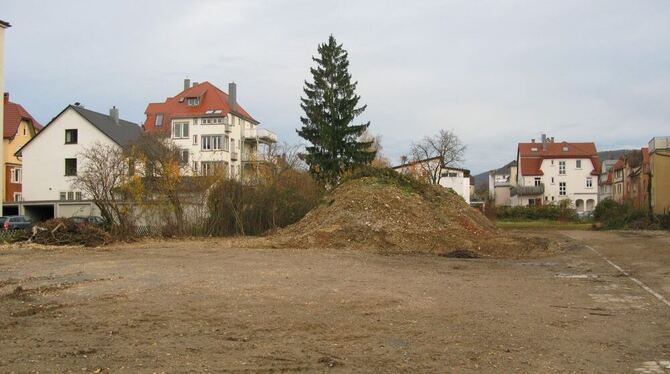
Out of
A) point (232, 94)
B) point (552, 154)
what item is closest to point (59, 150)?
point (232, 94)

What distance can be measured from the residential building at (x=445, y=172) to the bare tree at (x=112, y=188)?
43.0m

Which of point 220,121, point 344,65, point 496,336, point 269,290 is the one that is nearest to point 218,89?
point 220,121

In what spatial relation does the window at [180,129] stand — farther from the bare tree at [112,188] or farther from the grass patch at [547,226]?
the grass patch at [547,226]

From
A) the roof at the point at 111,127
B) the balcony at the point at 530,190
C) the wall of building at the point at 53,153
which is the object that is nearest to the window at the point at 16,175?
the wall of building at the point at 53,153

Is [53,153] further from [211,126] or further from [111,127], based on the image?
[211,126]

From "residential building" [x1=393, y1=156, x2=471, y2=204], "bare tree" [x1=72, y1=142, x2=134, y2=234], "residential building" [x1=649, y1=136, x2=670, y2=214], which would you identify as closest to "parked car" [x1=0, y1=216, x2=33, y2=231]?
"bare tree" [x1=72, y1=142, x2=134, y2=234]

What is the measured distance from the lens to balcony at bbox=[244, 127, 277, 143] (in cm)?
7300

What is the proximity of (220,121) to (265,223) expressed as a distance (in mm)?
35903

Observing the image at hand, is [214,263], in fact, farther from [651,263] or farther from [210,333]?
[651,263]

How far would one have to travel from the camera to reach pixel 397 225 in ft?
92.2

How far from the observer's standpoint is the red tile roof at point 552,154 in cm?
9306

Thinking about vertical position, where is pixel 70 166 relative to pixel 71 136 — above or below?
below

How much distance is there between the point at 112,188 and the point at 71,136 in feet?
96.0

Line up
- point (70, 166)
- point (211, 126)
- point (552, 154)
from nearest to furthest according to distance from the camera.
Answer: point (70, 166) < point (211, 126) < point (552, 154)
